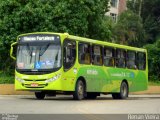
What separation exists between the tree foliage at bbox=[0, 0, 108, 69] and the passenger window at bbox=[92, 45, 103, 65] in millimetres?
6339

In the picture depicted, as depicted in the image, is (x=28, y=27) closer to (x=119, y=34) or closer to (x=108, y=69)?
(x=108, y=69)

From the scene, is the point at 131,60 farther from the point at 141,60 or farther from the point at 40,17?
the point at 40,17

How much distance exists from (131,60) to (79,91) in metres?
7.48

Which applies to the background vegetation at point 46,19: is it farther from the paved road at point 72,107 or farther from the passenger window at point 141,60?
the paved road at point 72,107

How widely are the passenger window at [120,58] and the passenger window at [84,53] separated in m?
3.92

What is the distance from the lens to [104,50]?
28.9 metres

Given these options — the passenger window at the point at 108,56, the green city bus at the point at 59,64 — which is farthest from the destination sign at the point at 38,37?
the passenger window at the point at 108,56

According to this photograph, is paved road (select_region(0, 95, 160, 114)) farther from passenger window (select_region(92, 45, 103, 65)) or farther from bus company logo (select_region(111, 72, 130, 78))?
bus company logo (select_region(111, 72, 130, 78))

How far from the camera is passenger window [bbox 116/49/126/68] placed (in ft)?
101

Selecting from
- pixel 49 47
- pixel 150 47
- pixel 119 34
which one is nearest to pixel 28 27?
pixel 49 47

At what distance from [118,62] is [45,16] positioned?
6.26 metres

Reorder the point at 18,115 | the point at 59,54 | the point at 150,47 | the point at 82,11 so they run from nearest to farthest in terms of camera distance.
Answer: the point at 18,115 < the point at 59,54 < the point at 82,11 < the point at 150,47

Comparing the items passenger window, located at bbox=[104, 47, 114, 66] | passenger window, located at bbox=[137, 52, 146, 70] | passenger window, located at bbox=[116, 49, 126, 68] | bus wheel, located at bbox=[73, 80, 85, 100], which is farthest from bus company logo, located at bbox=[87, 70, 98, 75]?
passenger window, located at bbox=[137, 52, 146, 70]

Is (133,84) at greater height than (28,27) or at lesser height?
lesser
